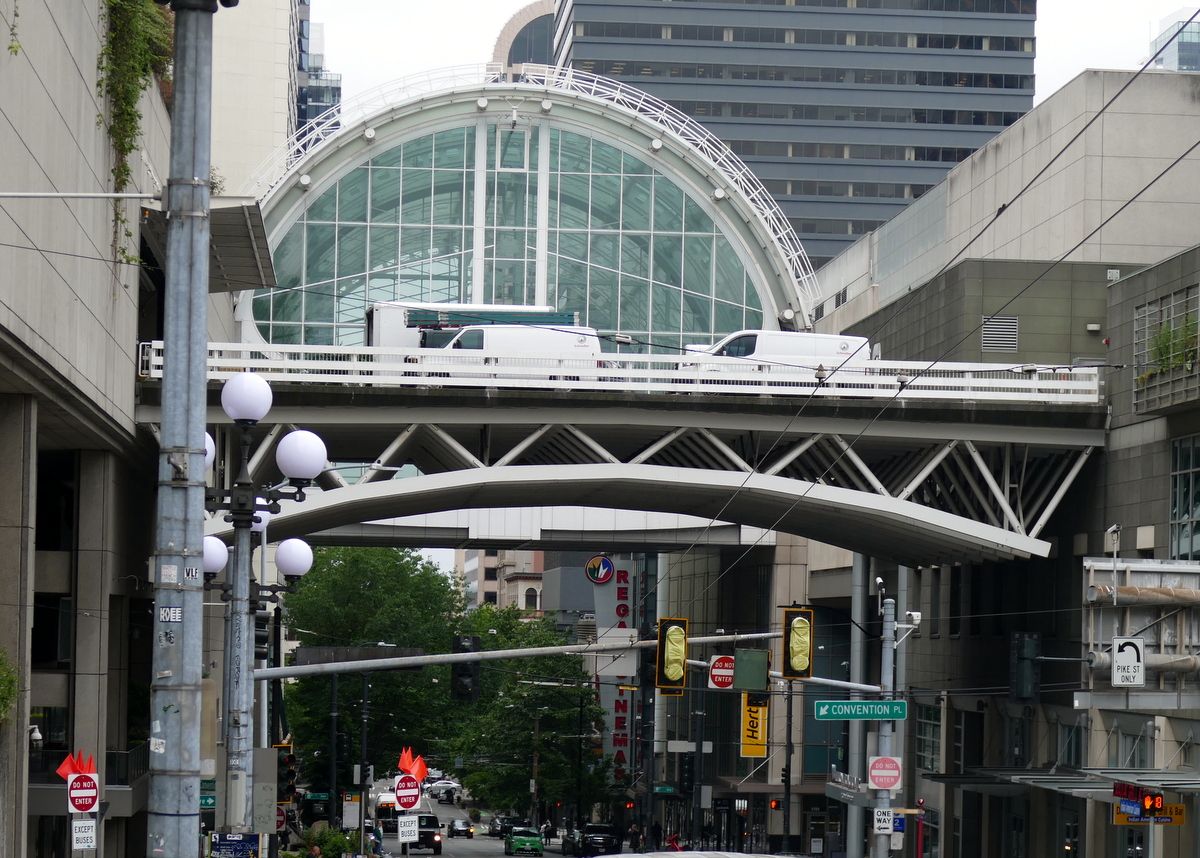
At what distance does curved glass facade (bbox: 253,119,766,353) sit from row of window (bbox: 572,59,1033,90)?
87.6 metres

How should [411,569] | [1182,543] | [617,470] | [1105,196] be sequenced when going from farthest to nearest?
1. [411,569]
2. [1105,196]
3. [617,470]
4. [1182,543]

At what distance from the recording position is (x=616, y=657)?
84.1 m

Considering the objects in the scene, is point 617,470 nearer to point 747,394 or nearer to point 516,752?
point 747,394

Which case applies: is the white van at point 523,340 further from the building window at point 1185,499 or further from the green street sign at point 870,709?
the building window at point 1185,499

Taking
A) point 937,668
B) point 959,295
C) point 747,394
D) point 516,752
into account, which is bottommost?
point 516,752

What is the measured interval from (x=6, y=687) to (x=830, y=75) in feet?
409

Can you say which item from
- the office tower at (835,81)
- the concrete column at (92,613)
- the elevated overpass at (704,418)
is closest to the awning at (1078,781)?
the elevated overpass at (704,418)

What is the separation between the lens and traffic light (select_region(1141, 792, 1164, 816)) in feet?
91.6

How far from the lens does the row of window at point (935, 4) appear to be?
5428 inches

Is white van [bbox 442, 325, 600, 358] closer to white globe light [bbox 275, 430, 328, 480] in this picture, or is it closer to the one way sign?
the one way sign

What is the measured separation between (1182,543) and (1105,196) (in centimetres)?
1188

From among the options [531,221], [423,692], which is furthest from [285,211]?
[423,692]

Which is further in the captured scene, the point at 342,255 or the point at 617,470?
the point at 342,255

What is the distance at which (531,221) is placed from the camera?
52594 mm
